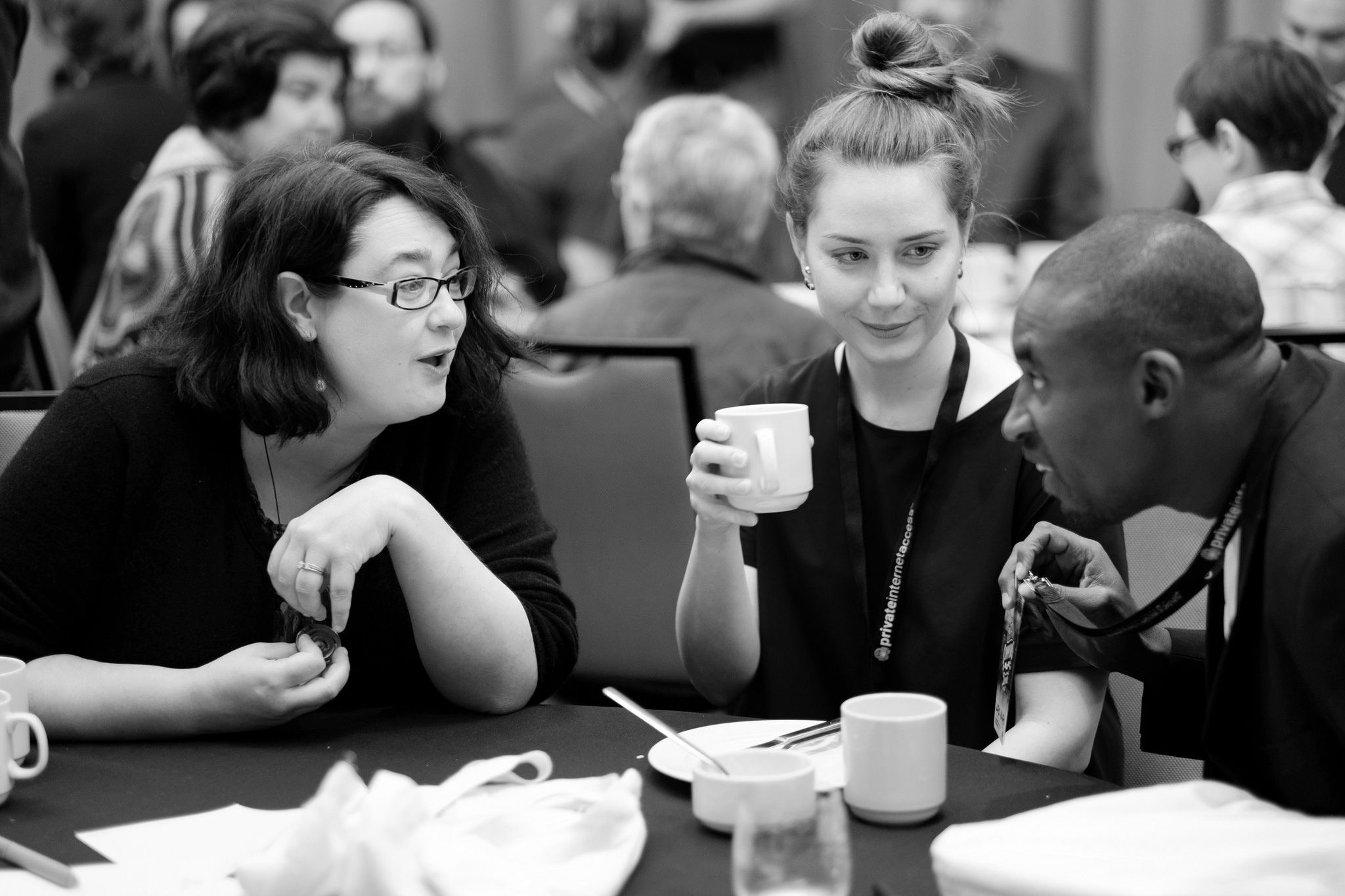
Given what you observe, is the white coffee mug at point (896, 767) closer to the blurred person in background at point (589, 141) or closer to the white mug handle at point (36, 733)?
the white mug handle at point (36, 733)

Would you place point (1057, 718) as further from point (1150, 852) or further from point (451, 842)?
point (451, 842)

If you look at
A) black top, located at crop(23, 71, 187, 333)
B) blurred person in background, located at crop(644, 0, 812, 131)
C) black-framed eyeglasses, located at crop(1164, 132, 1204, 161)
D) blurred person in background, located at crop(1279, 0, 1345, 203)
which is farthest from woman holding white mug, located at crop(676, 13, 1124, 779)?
blurred person in background, located at crop(644, 0, 812, 131)

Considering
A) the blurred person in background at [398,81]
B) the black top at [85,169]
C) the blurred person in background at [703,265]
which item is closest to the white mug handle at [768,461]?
the blurred person in background at [703,265]

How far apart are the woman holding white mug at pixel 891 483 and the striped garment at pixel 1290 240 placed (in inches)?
74.2

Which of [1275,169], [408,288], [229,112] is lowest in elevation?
[1275,169]

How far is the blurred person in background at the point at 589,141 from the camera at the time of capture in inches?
223

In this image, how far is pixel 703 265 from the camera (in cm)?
304

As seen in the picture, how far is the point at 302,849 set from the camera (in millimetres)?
1020

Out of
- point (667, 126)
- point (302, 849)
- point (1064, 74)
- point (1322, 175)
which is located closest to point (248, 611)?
point (302, 849)

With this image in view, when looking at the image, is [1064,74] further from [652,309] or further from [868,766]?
[868,766]

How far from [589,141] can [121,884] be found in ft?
16.0

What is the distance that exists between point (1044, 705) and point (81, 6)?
381 cm

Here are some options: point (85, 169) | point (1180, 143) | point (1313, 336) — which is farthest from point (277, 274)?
point (1180, 143)

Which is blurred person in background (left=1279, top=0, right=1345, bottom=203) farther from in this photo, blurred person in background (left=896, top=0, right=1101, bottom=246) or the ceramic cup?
the ceramic cup
